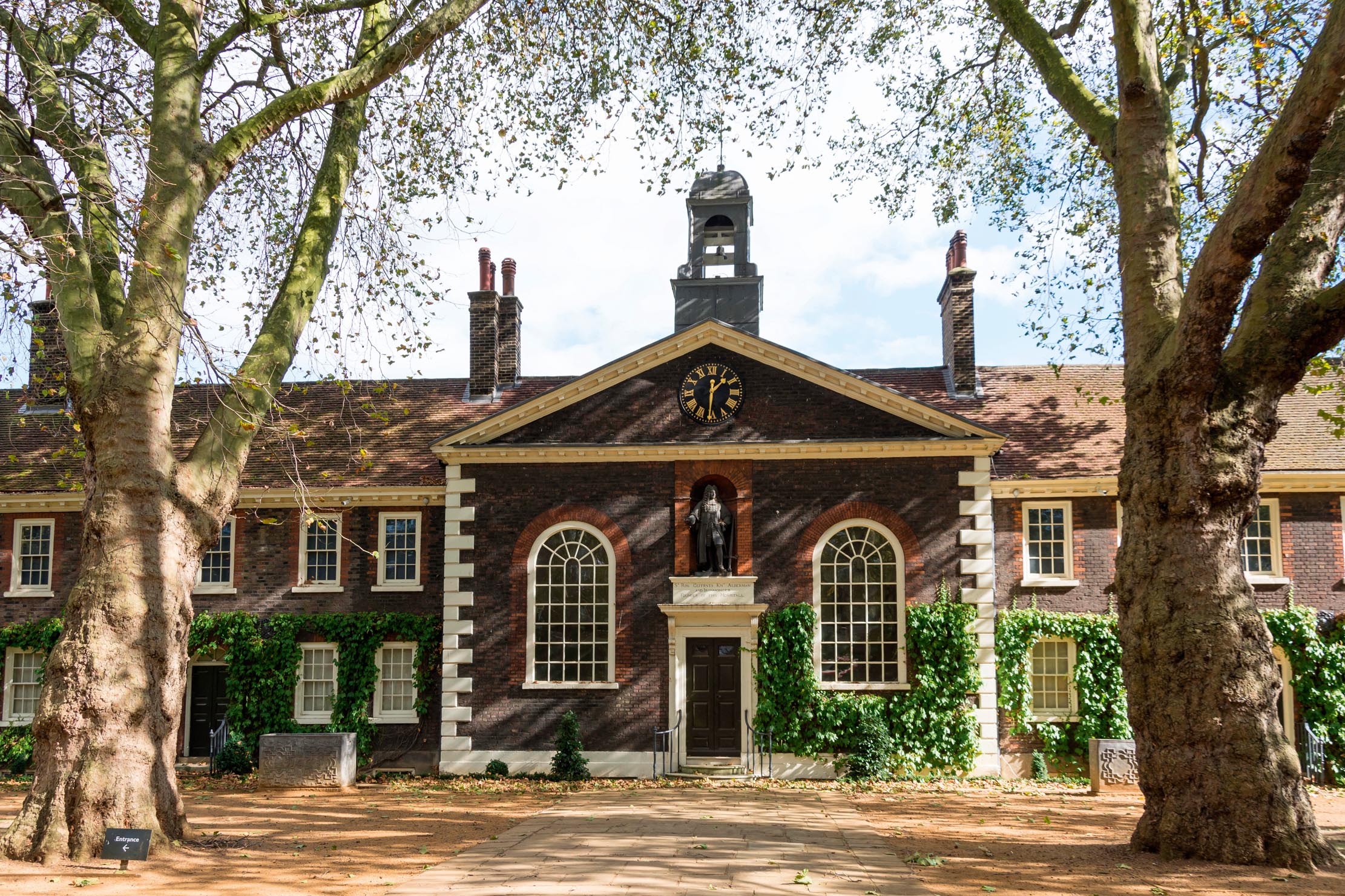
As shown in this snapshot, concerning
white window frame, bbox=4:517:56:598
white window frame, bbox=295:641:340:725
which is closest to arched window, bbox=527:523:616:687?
white window frame, bbox=295:641:340:725

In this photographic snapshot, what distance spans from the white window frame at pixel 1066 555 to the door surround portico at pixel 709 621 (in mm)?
5200

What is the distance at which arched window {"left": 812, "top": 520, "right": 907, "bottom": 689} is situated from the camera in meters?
19.4

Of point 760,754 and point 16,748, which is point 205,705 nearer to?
point 16,748

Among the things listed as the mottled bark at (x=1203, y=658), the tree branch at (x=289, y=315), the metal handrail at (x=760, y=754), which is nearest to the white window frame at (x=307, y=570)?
the metal handrail at (x=760, y=754)

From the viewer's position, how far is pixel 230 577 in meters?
21.5

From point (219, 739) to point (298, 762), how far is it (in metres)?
3.66

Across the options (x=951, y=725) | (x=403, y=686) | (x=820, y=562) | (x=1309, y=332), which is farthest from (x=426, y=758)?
(x=1309, y=332)

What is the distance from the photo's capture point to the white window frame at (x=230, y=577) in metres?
21.3

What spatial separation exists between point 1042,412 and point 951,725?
7.45 metres

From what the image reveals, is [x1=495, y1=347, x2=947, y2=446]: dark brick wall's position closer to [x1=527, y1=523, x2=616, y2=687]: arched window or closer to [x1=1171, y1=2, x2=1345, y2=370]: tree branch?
[x1=527, y1=523, x2=616, y2=687]: arched window

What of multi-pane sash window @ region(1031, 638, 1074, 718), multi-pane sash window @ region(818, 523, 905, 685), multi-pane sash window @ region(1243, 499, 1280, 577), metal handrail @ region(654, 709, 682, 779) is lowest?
metal handrail @ region(654, 709, 682, 779)

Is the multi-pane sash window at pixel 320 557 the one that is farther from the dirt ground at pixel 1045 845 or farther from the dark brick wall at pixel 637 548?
the dirt ground at pixel 1045 845

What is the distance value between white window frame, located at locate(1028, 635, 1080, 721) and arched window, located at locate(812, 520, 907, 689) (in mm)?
2689

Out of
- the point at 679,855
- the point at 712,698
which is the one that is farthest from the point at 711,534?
the point at 679,855
